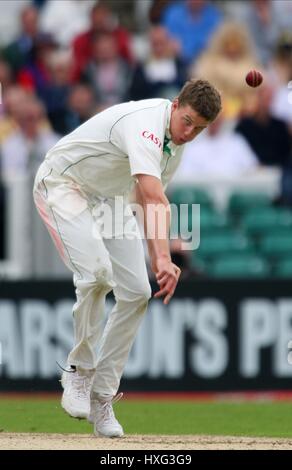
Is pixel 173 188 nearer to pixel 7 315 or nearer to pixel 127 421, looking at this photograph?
pixel 7 315

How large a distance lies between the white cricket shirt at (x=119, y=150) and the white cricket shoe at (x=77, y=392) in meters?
1.22

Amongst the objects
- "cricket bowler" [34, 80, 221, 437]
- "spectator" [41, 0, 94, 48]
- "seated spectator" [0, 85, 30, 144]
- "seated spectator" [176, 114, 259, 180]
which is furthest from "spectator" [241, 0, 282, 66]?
"cricket bowler" [34, 80, 221, 437]

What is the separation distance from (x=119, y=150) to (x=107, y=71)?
8.22 meters

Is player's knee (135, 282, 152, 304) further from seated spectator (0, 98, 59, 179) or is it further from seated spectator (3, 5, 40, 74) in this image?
seated spectator (3, 5, 40, 74)

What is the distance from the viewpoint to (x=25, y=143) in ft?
51.2

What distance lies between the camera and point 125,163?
340 inches

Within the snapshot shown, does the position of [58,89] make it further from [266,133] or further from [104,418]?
[104,418]

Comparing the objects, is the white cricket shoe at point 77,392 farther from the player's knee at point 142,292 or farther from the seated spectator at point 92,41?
the seated spectator at point 92,41

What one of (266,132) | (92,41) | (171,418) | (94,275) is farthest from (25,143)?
(94,275)

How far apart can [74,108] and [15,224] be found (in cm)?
190

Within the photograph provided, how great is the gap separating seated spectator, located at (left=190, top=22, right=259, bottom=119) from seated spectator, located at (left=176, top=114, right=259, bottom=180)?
2.05ft

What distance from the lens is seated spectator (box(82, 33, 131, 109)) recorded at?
1652 cm

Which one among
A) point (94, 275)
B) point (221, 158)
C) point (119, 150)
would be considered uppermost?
point (119, 150)

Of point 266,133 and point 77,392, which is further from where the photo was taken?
point 266,133
